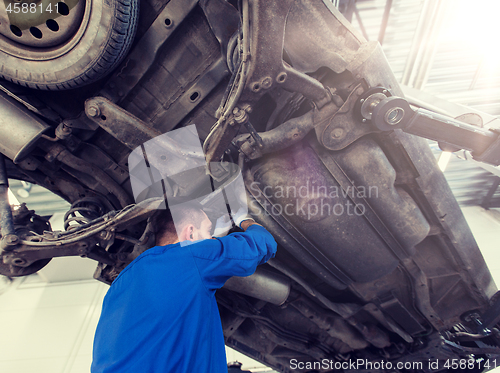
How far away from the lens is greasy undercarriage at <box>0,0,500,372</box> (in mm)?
1184

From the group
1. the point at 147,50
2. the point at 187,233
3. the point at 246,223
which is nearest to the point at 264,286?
the point at 246,223

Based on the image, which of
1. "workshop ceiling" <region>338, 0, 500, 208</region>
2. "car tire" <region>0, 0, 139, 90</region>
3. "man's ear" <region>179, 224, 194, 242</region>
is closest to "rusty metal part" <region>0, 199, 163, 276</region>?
"man's ear" <region>179, 224, 194, 242</region>

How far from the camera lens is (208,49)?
1353 millimetres

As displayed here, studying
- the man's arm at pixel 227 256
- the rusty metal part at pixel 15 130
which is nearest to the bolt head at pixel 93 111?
the rusty metal part at pixel 15 130

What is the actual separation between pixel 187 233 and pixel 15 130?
999 mm

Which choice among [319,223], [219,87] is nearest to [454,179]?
[319,223]

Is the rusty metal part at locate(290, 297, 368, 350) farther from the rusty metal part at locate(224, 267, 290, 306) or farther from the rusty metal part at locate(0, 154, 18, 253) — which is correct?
the rusty metal part at locate(0, 154, 18, 253)

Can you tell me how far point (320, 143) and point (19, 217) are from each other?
181cm

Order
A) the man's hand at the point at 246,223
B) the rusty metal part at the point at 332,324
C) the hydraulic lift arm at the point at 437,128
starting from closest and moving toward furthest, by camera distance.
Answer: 1. the hydraulic lift arm at the point at 437,128
2. the man's hand at the point at 246,223
3. the rusty metal part at the point at 332,324

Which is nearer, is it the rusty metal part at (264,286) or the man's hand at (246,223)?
the man's hand at (246,223)

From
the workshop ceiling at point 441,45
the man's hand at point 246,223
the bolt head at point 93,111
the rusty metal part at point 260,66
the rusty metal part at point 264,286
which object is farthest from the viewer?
the workshop ceiling at point 441,45

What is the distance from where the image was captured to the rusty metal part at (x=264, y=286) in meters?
1.64

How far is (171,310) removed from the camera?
3.10ft

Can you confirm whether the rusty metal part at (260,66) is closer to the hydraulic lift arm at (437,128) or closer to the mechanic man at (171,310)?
the hydraulic lift arm at (437,128)
